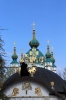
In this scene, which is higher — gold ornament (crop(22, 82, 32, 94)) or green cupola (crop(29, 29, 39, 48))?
green cupola (crop(29, 29, 39, 48))

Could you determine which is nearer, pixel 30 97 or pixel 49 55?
pixel 30 97

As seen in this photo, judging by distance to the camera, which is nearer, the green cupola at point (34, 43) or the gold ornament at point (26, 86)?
the gold ornament at point (26, 86)

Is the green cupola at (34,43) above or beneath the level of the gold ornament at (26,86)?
above

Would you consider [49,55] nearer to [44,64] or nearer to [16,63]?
[44,64]

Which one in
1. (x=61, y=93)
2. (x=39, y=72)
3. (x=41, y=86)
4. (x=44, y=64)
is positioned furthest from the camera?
(x=44, y=64)

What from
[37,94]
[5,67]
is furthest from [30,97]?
[5,67]

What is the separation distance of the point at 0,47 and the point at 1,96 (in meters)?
2.45

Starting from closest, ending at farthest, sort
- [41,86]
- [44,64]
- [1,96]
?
[1,96], [41,86], [44,64]

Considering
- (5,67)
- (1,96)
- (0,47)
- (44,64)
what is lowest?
(1,96)

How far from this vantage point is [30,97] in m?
23.0

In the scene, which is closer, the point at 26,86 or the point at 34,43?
the point at 26,86

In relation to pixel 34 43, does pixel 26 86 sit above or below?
below

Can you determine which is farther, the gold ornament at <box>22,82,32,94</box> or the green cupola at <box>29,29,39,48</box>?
the green cupola at <box>29,29,39,48</box>

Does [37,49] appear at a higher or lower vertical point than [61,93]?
higher
